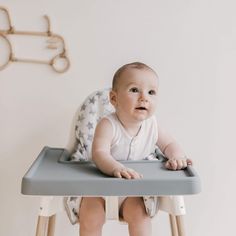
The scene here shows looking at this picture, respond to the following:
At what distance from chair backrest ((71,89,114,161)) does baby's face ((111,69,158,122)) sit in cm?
21

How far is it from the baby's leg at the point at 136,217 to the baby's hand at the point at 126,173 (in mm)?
167

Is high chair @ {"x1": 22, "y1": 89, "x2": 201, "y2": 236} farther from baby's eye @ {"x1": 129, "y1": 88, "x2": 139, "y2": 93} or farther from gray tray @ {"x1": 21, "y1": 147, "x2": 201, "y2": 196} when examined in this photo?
baby's eye @ {"x1": 129, "y1": 88, "x2": 139, "y2": 93}

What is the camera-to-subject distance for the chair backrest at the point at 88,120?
1.23m

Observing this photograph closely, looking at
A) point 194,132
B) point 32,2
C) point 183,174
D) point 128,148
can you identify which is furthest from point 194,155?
point 32,2

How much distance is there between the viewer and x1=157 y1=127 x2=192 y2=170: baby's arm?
1016 millimetres

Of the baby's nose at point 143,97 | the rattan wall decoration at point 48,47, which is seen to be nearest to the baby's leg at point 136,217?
the baby's nose at point 143,97

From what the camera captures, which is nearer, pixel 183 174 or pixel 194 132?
pixel 183 174

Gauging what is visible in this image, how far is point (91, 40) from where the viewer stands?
4.90ft

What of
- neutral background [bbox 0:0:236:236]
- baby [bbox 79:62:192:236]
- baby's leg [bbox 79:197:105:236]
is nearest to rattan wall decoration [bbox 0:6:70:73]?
neutral background [bbox 0:0:236:236]

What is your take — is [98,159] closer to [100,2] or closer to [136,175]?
[136,175]

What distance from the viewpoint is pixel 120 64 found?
1498 millimetres

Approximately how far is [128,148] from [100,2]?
24.0 inches

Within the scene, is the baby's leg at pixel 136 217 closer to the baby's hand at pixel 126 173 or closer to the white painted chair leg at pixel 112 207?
the white painted chair leg at pixel 112 207

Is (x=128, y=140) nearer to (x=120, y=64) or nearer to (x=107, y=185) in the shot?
(x=107, y=185)
